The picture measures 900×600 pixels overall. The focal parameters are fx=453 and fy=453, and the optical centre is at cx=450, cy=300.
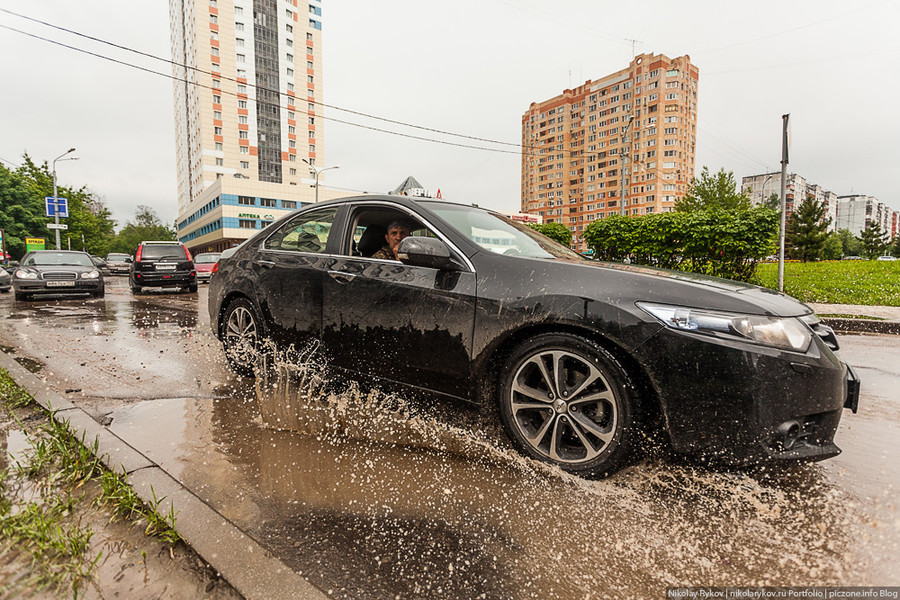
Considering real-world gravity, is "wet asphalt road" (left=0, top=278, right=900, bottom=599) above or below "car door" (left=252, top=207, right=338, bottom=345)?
below

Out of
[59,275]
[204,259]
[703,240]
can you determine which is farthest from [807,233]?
[59,275]

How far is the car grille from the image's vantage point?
38.1 ft

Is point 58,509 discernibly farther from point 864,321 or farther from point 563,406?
point 864,321

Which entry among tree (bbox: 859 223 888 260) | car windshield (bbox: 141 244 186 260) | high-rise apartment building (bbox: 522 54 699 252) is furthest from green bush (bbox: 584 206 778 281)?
tree (bbox: 859 223 888 260)

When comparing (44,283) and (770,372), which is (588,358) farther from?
(44,283)

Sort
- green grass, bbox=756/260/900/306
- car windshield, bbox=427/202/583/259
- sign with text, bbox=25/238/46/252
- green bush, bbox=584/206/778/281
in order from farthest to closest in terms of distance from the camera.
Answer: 1. sign with text, bbox=25/238/46/252
2. green grass, bbox=756/260/900/306
3. green bush, bbox=584/206/778/281
4. car windshield, bbox=427/202/583/259

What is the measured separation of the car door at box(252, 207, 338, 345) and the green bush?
934 centimetres

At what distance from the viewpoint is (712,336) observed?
195 centimetres

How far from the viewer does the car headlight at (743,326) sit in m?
1.94

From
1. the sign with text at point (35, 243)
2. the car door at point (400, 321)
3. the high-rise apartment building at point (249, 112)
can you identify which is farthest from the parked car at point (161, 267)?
the high-rise apartment building at point (249, 112)

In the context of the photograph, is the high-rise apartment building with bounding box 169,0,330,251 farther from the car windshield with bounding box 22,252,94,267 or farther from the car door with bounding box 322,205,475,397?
the car door with bounding box 322,205,475,397

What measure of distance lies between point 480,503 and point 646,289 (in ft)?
4.19

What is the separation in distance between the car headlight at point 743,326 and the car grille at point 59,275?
14.7m

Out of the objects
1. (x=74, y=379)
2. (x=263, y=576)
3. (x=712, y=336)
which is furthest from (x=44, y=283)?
(x=712, y=336)
